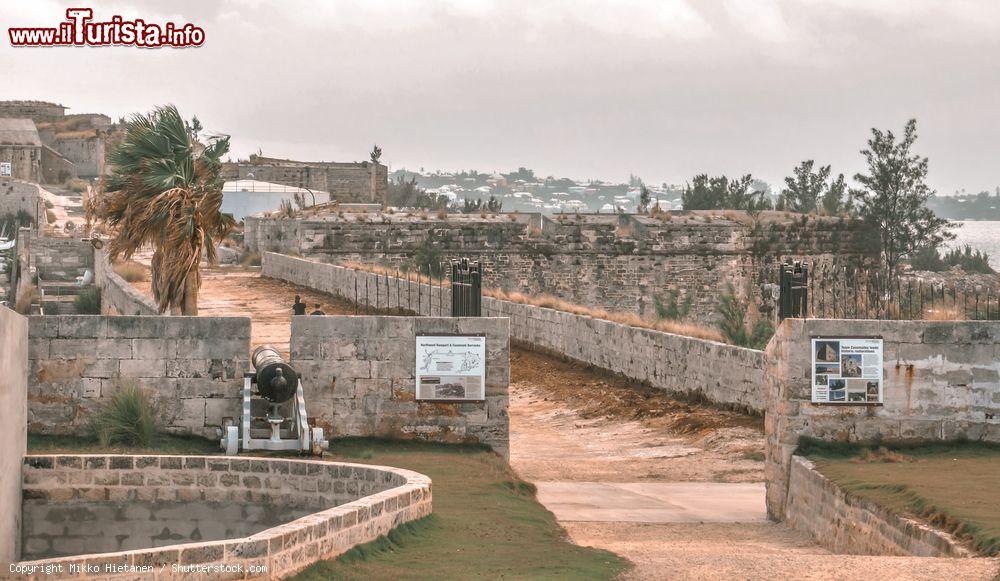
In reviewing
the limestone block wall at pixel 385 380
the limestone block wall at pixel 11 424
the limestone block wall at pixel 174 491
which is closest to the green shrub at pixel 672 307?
the limestone block wall at pixel 385 380

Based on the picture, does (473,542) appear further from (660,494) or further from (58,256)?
(58,256)

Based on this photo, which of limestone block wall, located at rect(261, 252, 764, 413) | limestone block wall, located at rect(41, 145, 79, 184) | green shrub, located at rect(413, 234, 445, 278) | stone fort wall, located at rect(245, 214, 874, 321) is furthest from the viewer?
limestone block wall, located at rect(41, 145, 79, 184)

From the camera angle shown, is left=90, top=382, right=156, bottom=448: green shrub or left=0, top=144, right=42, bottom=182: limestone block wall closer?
left=90, top=382, right=156, bottom=448: green shrub

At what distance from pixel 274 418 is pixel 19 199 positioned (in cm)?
5000

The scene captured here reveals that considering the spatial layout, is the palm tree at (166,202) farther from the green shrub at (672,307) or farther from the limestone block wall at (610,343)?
the green shrub at (672,307)

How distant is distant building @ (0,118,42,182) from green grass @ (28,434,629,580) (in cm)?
6203

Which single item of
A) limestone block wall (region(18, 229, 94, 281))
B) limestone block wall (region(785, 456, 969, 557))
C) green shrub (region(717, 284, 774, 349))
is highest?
limestone block wall (region(18, 229, 94, 281))

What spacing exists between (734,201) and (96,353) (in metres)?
48.4

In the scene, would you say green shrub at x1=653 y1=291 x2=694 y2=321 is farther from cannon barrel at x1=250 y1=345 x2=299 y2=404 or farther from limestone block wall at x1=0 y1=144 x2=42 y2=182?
limestone block wall at x1=0 y1=144 x2=42 y2=182

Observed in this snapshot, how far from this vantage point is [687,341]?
72.1 ft

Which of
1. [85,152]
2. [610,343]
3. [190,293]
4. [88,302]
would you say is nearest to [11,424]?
[190,293]

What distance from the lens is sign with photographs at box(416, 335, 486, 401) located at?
16.1 m

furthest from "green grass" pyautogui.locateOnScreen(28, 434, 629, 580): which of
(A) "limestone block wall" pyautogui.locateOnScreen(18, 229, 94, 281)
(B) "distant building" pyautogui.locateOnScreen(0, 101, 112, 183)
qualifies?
(B) "distant building" pyautogui.locateOnScreen(0, 101, 112, 183)

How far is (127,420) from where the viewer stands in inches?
607
